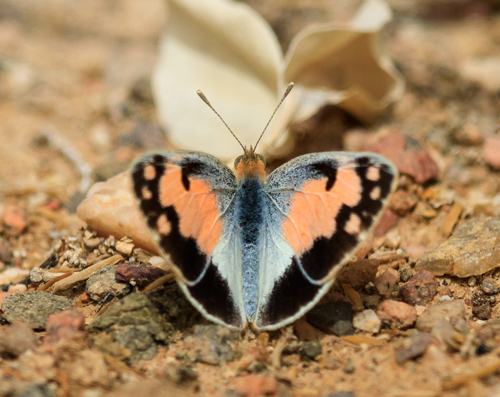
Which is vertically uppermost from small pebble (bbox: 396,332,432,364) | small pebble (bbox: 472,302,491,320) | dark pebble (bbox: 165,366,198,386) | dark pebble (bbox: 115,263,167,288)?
small pebble (bbox: 472,302,491,320)

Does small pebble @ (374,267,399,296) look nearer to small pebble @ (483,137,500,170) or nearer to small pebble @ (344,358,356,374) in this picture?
small pebble @ (344,358,356,374)

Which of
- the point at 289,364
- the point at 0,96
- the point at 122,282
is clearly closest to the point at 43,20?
the point at 0,96

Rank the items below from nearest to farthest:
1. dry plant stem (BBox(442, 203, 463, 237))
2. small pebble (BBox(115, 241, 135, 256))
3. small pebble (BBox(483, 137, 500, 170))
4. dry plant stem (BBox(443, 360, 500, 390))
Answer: dry plant stem (BBox(443, 360, 500, 390)), small pebble (BBox(115, 241, 135, 256)), dry plant stem (BBox(442, 203, 463, 237)), small pebble (BBox(483, 137, 500, 170))

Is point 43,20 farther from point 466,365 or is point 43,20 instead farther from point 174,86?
point 466,365

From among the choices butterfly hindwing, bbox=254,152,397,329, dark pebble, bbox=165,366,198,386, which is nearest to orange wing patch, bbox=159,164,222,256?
butterfly hindwing, bbox=254,152,397,329

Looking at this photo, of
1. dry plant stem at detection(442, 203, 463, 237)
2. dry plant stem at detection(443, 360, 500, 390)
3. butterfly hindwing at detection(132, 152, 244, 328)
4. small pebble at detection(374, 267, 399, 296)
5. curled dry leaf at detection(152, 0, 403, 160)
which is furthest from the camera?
curled dry leaf at detection(152, 0, 403, 160)

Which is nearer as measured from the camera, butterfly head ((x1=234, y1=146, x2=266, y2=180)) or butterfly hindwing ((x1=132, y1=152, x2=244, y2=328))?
butterfly hindwing ((x1=132, y1=152, x2=244, y2=328))

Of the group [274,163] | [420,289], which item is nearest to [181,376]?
[420,289]
